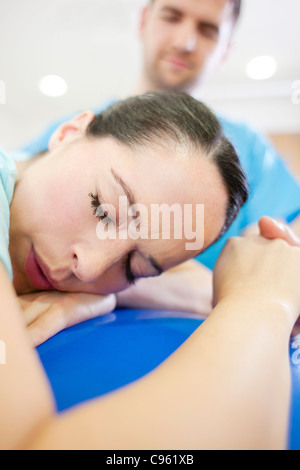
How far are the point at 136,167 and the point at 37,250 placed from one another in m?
0.16

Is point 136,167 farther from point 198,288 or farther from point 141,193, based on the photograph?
point 198,288

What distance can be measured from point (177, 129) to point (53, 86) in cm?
234

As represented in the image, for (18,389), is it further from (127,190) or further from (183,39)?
(183,39)

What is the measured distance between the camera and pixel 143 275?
0.50m

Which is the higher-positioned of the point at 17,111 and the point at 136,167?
the point at 17,111

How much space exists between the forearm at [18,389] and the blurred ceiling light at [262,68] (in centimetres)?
223

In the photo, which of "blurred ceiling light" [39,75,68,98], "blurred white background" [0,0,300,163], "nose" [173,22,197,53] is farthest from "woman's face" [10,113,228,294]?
"blurred ceiling light" [39,75,68,98]

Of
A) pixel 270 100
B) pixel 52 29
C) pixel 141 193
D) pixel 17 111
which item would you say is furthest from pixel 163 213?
pixel 17 111

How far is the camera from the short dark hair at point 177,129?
48cm

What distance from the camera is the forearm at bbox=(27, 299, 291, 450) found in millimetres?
226

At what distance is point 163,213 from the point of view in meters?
0.43

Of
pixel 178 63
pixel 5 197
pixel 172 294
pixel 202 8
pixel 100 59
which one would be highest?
pixel 100 59

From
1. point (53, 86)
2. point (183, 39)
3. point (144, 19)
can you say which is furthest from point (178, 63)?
point (53, 86)

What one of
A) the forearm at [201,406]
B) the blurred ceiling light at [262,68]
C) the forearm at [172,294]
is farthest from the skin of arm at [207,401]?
the blurred ceiling light at [262,68]
